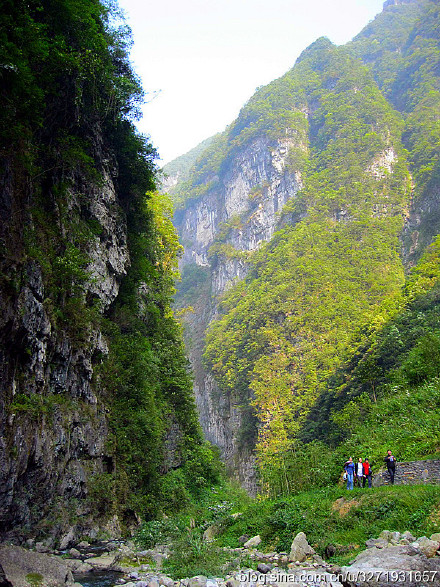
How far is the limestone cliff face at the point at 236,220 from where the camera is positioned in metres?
70.6

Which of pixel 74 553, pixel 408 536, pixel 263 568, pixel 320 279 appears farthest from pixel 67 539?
pixel 320 279

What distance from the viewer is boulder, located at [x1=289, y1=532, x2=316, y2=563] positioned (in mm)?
8502

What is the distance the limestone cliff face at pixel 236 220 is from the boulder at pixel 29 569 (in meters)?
49.8

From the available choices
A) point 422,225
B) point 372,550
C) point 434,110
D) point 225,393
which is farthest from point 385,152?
point 372,550

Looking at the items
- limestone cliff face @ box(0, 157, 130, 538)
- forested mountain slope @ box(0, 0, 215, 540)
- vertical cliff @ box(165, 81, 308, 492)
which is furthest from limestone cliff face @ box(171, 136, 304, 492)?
limestone cliff face @ box(0, 157, 130, 538)

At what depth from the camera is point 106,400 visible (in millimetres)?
14672

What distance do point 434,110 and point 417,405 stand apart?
65766 millimetres

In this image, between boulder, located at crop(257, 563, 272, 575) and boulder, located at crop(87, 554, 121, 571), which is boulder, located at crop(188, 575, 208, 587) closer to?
boulder, located at crop(257, 563, 272, 575)

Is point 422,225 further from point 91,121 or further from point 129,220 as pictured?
point 91,121

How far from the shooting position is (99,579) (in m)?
8.09

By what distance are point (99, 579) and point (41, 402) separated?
147 inches

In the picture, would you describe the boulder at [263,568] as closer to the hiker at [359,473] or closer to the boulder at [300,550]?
the boulder at [300,550]

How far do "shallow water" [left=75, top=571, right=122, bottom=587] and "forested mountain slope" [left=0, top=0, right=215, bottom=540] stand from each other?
1.72 meters

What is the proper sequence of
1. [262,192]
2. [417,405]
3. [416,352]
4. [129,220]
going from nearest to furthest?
[417,405] → [129,220] → [416,352] → [262,192]
